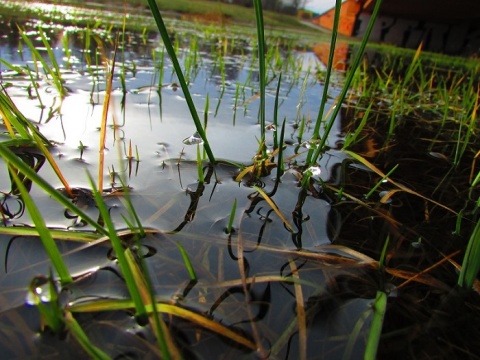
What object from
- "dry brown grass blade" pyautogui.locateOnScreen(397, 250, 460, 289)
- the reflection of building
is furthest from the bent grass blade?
the reflection of building

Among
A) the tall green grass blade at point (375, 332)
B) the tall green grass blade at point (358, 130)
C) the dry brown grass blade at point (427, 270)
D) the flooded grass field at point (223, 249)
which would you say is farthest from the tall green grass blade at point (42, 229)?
the tall green grass blade at point (358, 130)

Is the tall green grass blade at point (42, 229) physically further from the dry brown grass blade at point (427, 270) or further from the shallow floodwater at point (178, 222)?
the dry brown grass blade at point (427, 270)

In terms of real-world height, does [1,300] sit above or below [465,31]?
below

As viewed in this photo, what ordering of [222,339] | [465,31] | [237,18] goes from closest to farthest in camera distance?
[222,339] → [465,31] → [237,18]

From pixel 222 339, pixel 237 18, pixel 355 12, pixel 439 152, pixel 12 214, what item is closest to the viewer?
pixel 222 339

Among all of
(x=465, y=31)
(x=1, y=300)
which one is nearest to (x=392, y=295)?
(x=1, y=300)

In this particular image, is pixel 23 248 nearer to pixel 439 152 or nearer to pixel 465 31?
pixel 439 152

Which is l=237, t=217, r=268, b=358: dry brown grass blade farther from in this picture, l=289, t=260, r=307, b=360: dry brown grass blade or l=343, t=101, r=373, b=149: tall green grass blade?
l=343, t=101, r=373, b=149: tall green grass blade

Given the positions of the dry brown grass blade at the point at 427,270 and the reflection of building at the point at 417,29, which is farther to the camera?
the reflection of building at the point at 417,29

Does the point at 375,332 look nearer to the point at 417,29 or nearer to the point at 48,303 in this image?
the point at 48,303
